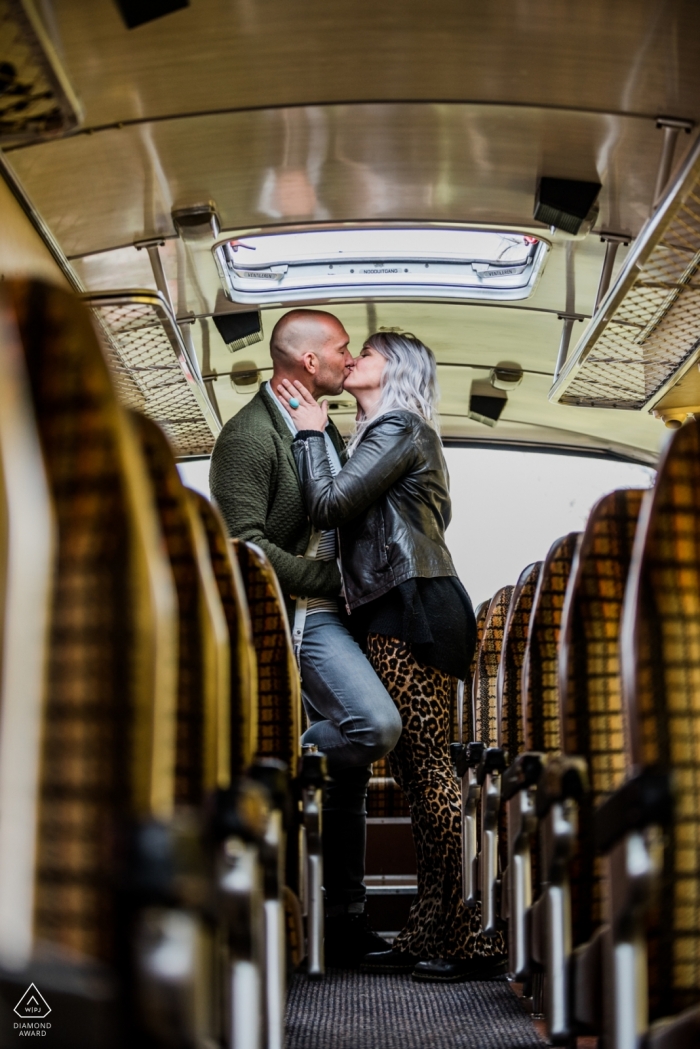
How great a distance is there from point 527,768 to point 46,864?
37.8 inches

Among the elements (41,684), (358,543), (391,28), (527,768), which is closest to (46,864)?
(41,684)

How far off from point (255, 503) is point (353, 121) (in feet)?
5.09

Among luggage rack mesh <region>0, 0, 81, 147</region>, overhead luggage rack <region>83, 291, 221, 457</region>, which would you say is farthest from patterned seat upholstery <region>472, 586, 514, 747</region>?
luggage rack mesh <region>0, 0, 81, 147</region>

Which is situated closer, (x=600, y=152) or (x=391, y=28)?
(x=391, y=28)

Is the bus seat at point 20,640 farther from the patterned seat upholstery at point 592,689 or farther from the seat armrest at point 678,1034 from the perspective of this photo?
the patterned seat upholstery at point 592,689

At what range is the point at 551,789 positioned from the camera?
60.8 inches

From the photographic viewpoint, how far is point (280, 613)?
7.36 feet

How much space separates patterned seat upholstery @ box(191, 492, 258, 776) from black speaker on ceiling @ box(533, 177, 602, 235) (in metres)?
3.10

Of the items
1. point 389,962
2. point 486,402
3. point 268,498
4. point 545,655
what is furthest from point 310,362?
point 486,402

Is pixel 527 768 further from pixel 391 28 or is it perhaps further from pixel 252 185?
pixel 252 185

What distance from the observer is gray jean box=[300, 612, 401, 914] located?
10.0 feet

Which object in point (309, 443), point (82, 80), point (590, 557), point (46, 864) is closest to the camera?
point (46, 864)

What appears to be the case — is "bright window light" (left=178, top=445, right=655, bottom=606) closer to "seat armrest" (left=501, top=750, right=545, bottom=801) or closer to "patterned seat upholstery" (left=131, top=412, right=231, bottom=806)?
"seat armrest" (left=501, top=750, right=545, bottom=801)

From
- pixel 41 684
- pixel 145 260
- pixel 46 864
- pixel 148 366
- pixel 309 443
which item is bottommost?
pixel 46 864
